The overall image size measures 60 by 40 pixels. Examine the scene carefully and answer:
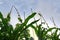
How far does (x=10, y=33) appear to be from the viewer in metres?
6.37

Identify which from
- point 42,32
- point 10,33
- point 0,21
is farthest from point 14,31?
point 42,32

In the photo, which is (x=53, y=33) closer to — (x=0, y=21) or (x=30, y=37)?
(x=30, y=37)

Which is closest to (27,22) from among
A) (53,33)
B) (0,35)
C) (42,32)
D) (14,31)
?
(14,31)

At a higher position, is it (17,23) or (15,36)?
(17,23)

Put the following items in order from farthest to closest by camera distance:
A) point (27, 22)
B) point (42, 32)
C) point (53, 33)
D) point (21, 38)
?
point (53, 33) → point (42, 32) → point (21, 38) → point (27, 22)

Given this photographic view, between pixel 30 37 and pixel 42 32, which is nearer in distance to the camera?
pixel 30 37

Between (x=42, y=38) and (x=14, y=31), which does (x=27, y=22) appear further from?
(x=42, y=38)

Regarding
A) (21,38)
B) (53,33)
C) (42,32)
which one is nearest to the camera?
(21,38)

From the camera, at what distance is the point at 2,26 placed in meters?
6.45

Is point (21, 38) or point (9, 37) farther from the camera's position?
point (21, 38)

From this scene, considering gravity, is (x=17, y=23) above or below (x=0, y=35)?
above

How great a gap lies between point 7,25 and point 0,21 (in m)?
0.25

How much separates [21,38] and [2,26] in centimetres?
87

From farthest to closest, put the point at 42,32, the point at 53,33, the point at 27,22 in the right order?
the point at 53,33 < the point at 42,32 < the point at 27,22
